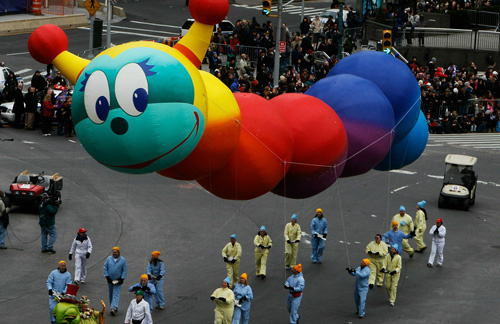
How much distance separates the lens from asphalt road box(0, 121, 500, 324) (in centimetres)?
2384

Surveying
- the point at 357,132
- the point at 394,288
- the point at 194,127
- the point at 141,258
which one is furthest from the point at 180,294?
the point at 194,127

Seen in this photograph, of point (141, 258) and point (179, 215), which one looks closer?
point (141, 258)

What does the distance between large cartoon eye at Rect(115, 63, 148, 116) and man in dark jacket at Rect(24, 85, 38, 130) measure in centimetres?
2149

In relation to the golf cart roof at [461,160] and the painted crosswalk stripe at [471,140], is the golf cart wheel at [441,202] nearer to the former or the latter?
the golf cart roof at [461,160]

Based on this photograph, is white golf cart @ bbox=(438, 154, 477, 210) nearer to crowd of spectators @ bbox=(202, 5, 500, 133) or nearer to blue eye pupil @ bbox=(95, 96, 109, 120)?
crowd of spectators @ bbox=(202, 5, 500, 133)

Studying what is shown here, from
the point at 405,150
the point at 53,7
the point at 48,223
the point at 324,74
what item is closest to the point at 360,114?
the point at 405,150

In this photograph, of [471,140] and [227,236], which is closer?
[227,236]

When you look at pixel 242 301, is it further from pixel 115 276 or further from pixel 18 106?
pixel 18 106

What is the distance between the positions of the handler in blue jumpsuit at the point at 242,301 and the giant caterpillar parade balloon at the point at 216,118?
3.85m

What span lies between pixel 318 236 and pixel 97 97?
468 inches

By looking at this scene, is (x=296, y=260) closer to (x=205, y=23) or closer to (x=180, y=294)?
(x=180, y=294)

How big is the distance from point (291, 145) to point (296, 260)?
960 cm

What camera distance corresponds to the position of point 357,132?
19.1 meters

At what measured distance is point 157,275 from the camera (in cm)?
2328
